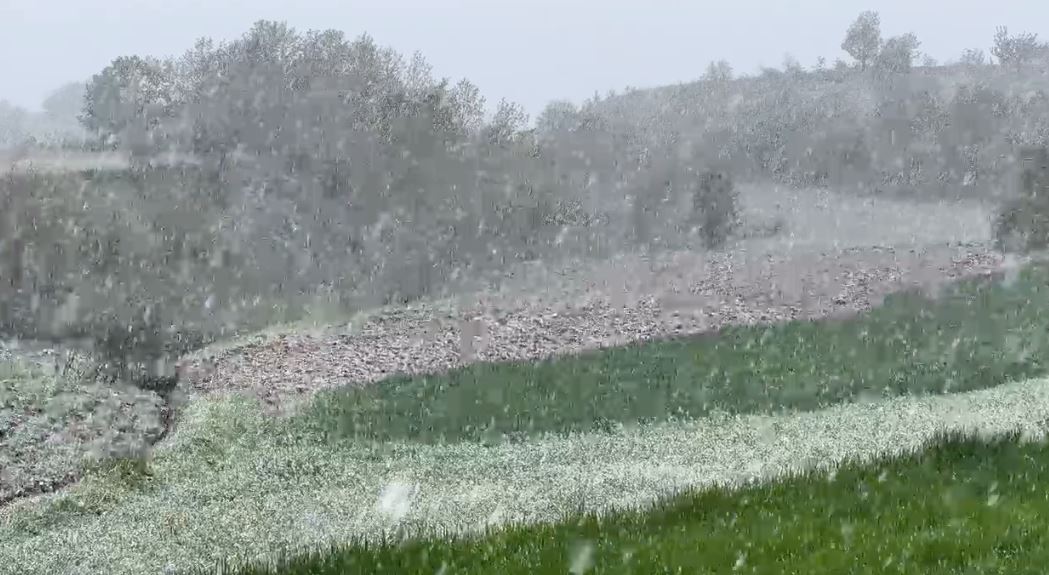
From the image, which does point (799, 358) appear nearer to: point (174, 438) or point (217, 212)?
point (174, 438)

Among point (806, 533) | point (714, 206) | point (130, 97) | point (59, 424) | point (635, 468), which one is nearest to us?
point (806, 533)

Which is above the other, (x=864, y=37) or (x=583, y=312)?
(x=864, y=37)

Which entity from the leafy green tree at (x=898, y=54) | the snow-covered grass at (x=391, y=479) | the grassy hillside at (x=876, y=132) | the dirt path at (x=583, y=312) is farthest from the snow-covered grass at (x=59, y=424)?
the leafy green tree at (x=898, y=54)

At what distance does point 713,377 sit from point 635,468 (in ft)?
26.6

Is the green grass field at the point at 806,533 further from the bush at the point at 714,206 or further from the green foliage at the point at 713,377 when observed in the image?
the bush at the point at 714,206

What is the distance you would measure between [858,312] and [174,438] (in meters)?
18.7

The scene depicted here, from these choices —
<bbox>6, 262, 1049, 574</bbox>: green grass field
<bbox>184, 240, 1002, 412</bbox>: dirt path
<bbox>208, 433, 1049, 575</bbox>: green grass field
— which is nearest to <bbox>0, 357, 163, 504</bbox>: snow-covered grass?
<bbox>6, 262, 1049, 574</bbox>: green grass field

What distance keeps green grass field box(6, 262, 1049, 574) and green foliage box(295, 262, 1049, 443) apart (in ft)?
0.25

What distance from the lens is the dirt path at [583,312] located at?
78.7ft

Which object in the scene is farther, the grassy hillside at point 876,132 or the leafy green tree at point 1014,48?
the leafy green tree at point 1014,48

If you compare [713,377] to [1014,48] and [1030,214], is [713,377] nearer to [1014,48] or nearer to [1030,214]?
[1030,214]

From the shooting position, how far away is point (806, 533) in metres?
7.78

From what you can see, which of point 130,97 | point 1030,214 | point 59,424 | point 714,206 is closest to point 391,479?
point 59,424

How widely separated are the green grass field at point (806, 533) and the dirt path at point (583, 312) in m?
12.5
